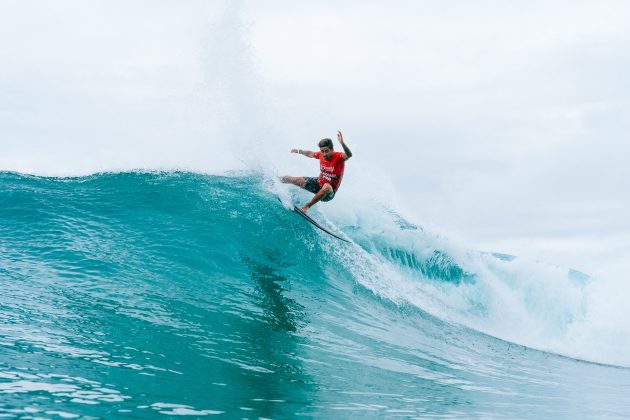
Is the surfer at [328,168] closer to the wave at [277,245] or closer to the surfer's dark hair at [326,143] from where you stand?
the surfer's dark hair at [326,143]

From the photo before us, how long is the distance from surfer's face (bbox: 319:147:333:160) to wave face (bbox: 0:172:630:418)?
7.08 ft

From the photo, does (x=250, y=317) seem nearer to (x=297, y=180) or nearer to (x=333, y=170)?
(x=333, y=170)

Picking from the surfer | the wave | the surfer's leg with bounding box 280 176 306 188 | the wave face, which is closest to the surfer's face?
the surfer

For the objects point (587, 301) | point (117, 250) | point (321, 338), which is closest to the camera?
point (321, 338)

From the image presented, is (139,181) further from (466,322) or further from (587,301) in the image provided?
(587,301)

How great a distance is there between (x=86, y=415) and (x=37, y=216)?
7937 mm

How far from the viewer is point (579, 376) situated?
31.0 ft

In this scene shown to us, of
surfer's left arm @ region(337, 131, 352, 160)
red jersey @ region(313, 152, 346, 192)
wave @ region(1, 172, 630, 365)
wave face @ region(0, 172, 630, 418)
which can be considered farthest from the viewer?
red jersey @ region(313, 152, 346, 192)

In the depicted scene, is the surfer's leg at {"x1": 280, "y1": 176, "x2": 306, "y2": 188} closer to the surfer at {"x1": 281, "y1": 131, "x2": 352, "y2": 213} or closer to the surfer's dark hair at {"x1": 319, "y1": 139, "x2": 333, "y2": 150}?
the surfer at {"x1": 281, "y1": 131, "x2": 352, "y2": 213}

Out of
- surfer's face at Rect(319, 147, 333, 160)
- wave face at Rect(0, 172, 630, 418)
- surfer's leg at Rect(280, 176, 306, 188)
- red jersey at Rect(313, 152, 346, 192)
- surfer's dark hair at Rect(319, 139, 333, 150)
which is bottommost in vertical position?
wave face at Rect(0, 172, 630, 418)

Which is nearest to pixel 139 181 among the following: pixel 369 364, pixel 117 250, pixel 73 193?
pixel 73 193

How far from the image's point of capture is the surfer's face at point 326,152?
33.0ft

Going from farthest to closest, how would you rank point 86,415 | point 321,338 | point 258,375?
point 321,338 → point 258,375 → point 86,415

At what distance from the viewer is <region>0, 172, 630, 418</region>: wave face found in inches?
185
